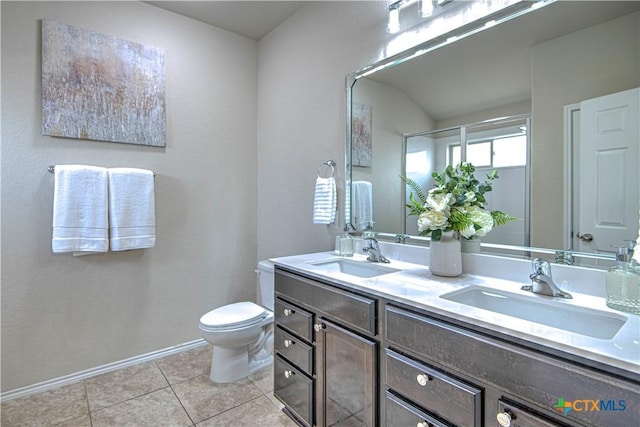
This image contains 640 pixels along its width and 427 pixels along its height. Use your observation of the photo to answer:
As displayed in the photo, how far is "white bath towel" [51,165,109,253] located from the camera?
77.5 inches

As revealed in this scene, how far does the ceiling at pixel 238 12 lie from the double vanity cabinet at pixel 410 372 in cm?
191

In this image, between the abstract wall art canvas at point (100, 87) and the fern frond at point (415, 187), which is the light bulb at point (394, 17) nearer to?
the fern frond at point (415, 187)

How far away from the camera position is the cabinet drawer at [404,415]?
3.29 ft

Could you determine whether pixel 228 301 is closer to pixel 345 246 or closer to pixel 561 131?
pixel 345 246

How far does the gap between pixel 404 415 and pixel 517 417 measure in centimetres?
39

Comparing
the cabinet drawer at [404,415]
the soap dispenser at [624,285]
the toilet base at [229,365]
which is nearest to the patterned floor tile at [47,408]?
the toilet base at [229,365]

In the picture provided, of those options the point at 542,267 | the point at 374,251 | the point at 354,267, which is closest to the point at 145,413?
the point at 354,267

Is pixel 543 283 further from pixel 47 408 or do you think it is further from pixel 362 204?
pixel 47 408

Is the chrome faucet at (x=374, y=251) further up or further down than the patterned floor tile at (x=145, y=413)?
further up

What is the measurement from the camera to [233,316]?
82.8 inches

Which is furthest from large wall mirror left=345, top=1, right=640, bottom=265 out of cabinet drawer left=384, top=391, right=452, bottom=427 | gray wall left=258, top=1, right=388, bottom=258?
cabinet drawer left=384, top=391, right=452, bottom=427

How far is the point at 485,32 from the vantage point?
1411 mm

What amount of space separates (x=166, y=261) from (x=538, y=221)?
2.40 meters

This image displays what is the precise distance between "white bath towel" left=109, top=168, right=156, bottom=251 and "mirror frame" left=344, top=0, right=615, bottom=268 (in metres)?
1.38
